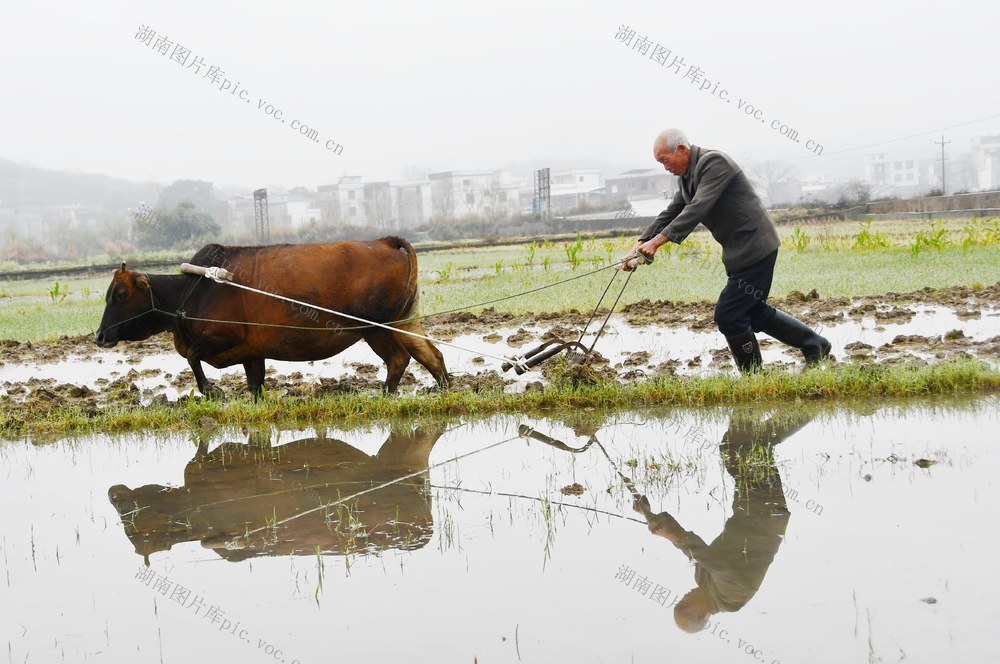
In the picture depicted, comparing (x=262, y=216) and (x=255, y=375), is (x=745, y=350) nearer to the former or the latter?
(x=255, y=375)

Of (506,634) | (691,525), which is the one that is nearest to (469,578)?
(506,634)

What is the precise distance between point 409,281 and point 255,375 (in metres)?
1.40

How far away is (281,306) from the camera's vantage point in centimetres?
765

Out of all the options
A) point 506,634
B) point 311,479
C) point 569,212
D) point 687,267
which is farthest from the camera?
point 569,212

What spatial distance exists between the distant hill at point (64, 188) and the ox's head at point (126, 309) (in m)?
129

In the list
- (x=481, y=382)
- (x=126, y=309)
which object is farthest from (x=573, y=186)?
(x=126, y=309)

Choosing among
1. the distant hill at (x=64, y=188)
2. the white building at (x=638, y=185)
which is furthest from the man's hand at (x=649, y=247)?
the distant hill at (x=64, y=188)

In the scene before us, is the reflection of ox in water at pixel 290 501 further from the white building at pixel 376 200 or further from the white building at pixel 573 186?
the white building at pixel 573 186

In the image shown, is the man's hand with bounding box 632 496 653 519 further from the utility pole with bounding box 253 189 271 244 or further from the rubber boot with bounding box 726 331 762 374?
the utility pole with bounding box 253 189 271 244

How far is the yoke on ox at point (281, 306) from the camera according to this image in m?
7.67

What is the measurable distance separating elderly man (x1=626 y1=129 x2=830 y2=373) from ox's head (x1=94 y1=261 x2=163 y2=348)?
378 centimetres

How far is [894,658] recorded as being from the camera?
3.10m

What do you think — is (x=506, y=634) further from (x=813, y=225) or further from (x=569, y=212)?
(x=569, y=212)

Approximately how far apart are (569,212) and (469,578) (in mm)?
53273
